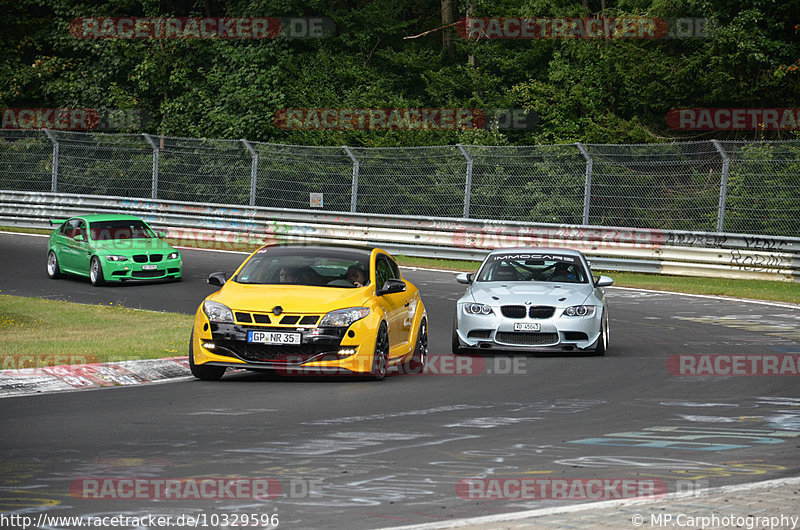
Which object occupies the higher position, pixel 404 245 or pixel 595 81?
pixel 595 81

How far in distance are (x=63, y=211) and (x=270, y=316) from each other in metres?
23.7

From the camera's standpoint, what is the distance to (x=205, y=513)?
681cm

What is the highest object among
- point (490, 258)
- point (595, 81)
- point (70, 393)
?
point (595, 81)

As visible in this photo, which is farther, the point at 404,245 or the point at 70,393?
the point at 404,245

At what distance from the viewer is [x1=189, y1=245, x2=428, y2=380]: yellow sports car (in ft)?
41.5

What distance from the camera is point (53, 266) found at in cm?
2547

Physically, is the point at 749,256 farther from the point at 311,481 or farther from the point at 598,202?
the point at 311,481

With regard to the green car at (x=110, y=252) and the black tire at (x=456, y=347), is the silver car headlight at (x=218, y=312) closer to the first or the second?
the black tire at (x=456, y=347)

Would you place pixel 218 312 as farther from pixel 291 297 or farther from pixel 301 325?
pixel 301 325

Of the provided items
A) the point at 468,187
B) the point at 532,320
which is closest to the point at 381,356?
the point at 532,320

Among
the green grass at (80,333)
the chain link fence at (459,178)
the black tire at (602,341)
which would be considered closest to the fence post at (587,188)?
the chain link fence at (459,178)

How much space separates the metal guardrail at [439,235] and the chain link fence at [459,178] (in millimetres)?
382

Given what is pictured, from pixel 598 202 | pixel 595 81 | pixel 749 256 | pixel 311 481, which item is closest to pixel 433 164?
pixel 598 202

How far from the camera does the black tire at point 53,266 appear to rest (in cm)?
2538
